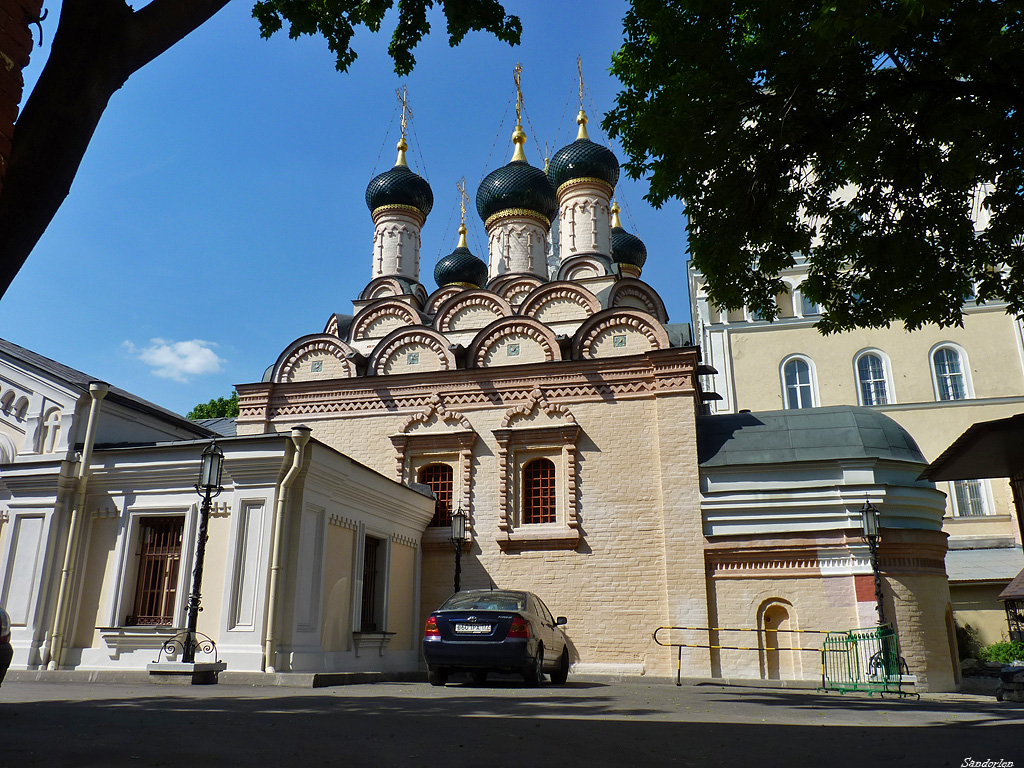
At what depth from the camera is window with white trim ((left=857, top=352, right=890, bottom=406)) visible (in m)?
26.6

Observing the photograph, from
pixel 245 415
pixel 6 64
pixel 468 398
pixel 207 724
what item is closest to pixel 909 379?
pixel 468 398

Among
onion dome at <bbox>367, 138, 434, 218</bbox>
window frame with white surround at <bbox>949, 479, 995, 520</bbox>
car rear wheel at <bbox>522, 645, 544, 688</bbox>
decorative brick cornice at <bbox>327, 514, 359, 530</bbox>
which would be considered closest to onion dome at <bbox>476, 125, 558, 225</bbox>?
onion dome at <bbox>367, 138, 434, 218</bbox>

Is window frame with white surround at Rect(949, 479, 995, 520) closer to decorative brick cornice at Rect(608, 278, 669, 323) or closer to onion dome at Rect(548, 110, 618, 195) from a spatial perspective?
decorative brick cornice at Rect(608, 278, 669, 323)

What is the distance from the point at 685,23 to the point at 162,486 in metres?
10.0

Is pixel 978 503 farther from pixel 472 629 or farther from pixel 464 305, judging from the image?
pixel 472 629

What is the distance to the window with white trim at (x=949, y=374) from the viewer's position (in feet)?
84.9

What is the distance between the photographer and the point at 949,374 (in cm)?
2606

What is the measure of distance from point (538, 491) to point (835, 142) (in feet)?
36.8

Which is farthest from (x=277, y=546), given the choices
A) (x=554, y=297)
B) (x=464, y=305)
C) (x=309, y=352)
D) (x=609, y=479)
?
(x=554, y=297)

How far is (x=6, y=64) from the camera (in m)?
3.43

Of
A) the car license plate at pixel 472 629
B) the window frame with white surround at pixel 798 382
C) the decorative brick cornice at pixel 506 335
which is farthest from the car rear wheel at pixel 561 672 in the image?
the window frame with white surround at pixel 798 382

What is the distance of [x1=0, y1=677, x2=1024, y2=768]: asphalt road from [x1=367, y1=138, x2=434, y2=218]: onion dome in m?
18.1

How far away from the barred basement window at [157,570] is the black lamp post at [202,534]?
1.93m

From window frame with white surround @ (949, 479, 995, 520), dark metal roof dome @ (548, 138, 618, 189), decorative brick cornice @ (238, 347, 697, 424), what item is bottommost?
window frame with white surround @ (949, 479, 995, 520)
